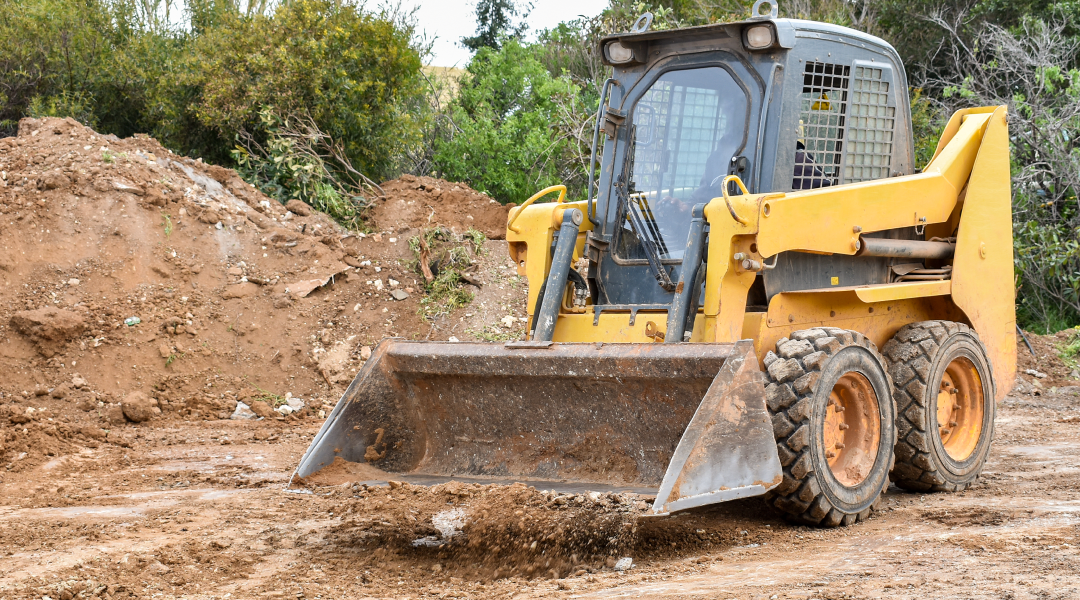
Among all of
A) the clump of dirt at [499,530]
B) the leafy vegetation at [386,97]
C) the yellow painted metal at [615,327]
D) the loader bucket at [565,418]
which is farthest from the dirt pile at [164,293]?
the yellow painted metal at [615,327]

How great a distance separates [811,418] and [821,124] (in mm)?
1705

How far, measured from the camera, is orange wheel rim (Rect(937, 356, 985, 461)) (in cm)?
559

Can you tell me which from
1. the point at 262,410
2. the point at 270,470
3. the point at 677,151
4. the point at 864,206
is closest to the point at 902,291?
the point at 864,206

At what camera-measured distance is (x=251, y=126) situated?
13.1 m

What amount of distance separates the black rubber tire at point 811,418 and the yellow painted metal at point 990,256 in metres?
1.38

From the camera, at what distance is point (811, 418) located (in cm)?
427

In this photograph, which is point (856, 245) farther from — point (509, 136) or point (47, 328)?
point (509, 136)

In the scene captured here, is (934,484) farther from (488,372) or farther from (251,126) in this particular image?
(251,126)

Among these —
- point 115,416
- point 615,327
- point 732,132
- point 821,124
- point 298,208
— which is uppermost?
point 821,124

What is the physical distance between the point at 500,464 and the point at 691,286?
1294mm

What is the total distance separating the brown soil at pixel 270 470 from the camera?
385 centimetres

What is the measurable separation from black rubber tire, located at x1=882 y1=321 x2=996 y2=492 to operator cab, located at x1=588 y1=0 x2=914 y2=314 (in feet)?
1.28

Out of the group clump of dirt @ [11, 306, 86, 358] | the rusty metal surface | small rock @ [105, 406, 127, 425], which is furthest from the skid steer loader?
clump of dirt @ [11, 306, 86, 358]

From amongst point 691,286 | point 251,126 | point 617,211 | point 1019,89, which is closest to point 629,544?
point 691,286
